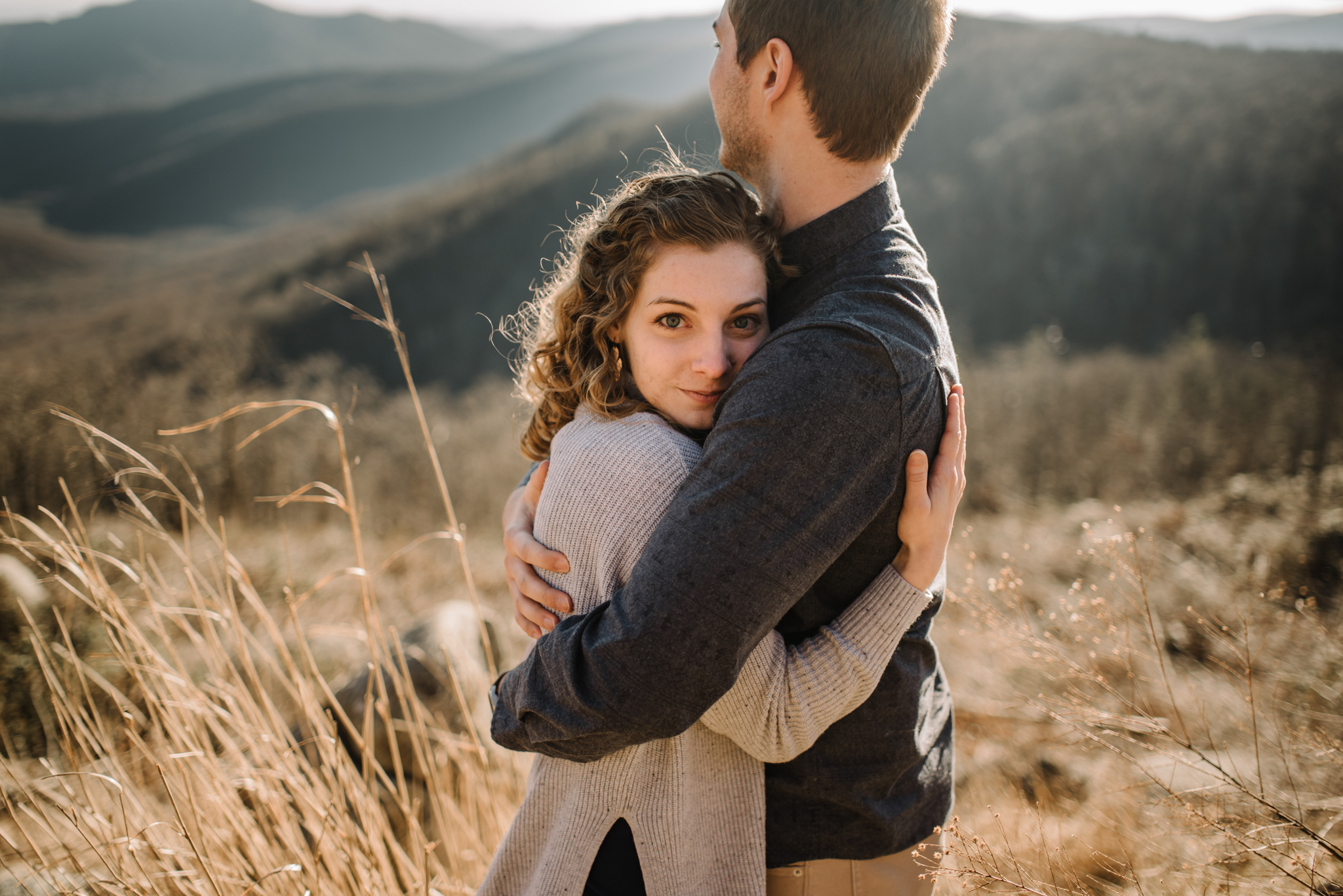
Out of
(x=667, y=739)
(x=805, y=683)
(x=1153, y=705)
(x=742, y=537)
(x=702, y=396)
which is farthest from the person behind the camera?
(x=1153, y=705)

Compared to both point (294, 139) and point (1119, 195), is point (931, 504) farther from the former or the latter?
point (294, 139)

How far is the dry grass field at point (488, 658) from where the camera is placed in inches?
58.5

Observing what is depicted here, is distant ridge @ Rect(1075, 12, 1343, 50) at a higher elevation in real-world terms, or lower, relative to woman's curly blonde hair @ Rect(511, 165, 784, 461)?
higher

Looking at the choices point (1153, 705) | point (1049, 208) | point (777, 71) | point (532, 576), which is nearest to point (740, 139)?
point (777, 71)

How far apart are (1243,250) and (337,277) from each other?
97.3 ft

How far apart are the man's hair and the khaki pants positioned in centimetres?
123

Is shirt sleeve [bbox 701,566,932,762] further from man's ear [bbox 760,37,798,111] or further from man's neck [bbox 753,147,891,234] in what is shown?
man's ear [bbox 760,37,798,111]

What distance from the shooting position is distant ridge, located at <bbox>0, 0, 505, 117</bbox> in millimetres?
99688

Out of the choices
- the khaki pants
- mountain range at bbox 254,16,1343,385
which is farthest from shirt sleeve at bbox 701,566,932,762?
mountain range at bbox 254,16,1343,385

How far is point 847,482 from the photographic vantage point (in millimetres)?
942

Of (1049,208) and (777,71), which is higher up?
(777,71)

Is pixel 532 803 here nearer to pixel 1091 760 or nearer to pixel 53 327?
pixel 1091 760

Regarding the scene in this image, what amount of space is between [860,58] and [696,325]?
1.72 ft

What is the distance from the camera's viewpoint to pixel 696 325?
48.3 inches
